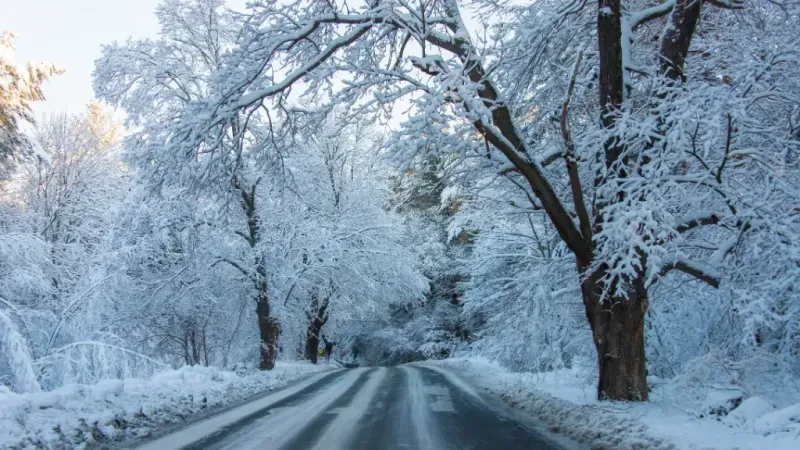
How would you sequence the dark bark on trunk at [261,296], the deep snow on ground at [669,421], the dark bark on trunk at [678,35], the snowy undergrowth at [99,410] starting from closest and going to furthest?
the deep snow on ground at [669,421]
the snowy undergrowth at [99,410]
the dark bark on trunk at [678,35]
the dark bark on trunk at [261,296]

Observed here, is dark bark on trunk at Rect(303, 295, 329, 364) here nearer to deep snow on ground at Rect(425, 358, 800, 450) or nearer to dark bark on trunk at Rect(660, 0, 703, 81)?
deep snow on ground at Rect(425, 358, 800, 450)

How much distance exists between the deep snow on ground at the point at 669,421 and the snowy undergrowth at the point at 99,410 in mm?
5366

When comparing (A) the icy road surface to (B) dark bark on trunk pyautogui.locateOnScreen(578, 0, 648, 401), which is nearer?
(A) the icy road surface

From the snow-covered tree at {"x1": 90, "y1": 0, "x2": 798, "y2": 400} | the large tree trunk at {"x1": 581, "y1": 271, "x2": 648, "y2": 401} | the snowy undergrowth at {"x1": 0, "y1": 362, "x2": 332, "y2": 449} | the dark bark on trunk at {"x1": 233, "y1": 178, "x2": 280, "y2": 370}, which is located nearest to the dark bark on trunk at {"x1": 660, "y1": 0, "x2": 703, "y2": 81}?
the snow-covered tree at {"x1": 90, "y1": 0, "x2": 798, "y2": 400}

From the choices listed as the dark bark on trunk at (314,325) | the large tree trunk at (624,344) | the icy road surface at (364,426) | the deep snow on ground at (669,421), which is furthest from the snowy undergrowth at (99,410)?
the dark bark on trunk at (314,325)

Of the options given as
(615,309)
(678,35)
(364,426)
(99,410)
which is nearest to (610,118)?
(678,35)

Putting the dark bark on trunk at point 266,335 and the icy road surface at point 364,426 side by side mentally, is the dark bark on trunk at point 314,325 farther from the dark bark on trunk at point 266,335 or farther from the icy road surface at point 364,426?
the icy road surface at point 364,426

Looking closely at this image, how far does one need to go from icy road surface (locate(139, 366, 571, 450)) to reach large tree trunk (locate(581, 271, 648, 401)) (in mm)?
1304

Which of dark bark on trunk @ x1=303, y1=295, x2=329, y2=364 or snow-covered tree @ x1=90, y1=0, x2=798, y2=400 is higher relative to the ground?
snow-covered tree @ x1=90, y1=0, x2=798, y2=400

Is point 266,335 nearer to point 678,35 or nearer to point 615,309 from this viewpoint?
point 615,309

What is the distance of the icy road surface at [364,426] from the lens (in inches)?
246

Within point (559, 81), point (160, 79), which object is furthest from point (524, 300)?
point (160, 79)

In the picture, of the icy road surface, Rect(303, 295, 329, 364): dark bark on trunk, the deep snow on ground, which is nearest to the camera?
the deep snow on ground

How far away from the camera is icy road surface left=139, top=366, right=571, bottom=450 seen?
20.5ft
